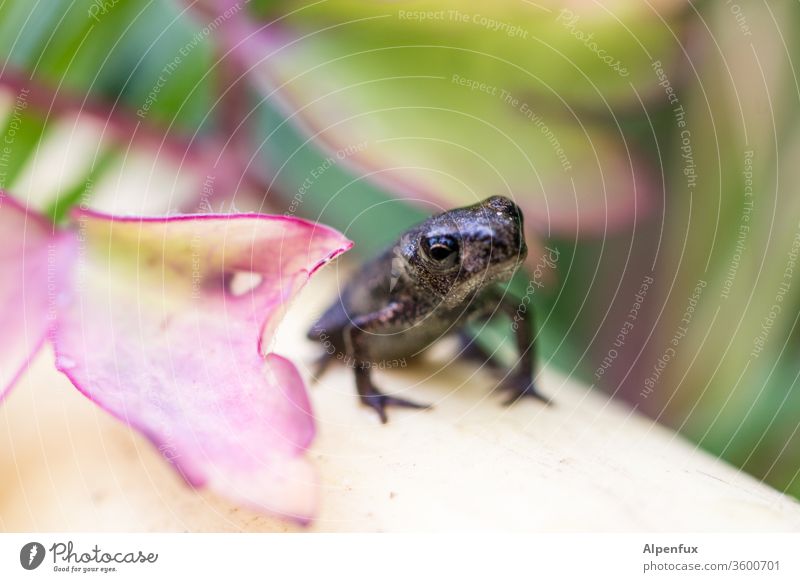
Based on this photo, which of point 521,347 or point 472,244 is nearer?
point 472,244

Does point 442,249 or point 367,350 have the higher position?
point 442,249

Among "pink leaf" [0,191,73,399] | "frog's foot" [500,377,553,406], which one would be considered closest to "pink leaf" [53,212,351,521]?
"pink leaf" [0,191,73,399]

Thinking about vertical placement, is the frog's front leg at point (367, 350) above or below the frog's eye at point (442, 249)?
below

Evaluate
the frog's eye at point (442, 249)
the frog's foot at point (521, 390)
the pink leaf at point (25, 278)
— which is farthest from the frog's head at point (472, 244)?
the pink leaf at point (25, 278)

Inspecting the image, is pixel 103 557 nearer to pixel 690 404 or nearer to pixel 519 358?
pixel 519 358

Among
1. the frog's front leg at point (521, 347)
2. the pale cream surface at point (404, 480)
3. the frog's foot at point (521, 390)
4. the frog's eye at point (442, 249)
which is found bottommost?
the pale cream surface at point (404, 480)

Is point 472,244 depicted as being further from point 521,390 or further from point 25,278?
point 25,278

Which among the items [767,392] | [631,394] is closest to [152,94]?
[631,394]

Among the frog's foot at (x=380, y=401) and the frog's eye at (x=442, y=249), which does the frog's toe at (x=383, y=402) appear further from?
the frog's eye at (x=442, y=249)

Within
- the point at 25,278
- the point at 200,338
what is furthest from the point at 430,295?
the point at 25,278
